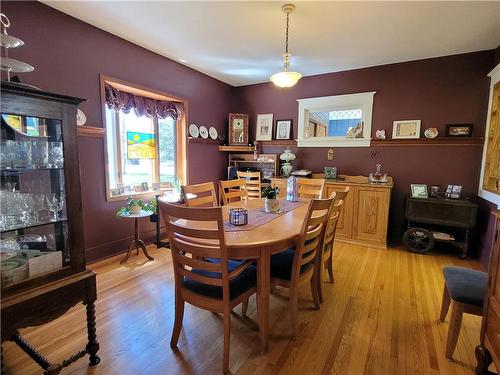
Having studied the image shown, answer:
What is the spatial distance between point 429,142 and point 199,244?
3548mm

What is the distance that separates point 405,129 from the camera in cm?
368

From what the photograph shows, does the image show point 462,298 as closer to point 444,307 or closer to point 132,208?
point 444,307

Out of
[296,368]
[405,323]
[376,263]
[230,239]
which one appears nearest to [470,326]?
[405,323]

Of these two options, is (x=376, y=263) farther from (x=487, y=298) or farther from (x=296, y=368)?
(x=296, y=368)

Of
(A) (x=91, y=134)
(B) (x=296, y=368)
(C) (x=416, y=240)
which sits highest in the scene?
(A) (x=91, y=134)

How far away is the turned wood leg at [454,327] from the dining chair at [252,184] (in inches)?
92.7

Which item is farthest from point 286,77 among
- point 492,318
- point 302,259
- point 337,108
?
point 492,318

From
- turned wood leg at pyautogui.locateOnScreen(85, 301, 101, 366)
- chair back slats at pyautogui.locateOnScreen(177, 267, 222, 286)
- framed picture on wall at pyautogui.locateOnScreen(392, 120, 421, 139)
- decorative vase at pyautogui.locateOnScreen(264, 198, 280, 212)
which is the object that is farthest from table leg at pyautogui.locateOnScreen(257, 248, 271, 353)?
framed picture on wall at pyautogui.locateOnScreen(392, 120, 421, 139)

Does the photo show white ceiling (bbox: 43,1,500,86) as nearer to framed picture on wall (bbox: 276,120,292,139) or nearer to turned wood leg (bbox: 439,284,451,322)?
framed picture on wall (bbox: 276,120,292,139)

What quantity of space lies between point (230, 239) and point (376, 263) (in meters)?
2.28

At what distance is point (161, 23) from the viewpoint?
2.69m

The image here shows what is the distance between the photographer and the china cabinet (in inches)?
48.8

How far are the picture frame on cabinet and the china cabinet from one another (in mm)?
3730

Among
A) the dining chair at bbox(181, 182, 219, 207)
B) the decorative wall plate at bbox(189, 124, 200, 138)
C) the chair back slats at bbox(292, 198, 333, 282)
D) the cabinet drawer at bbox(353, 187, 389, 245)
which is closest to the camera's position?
the chair back slats at bbox(292, 198, 333, 282)
